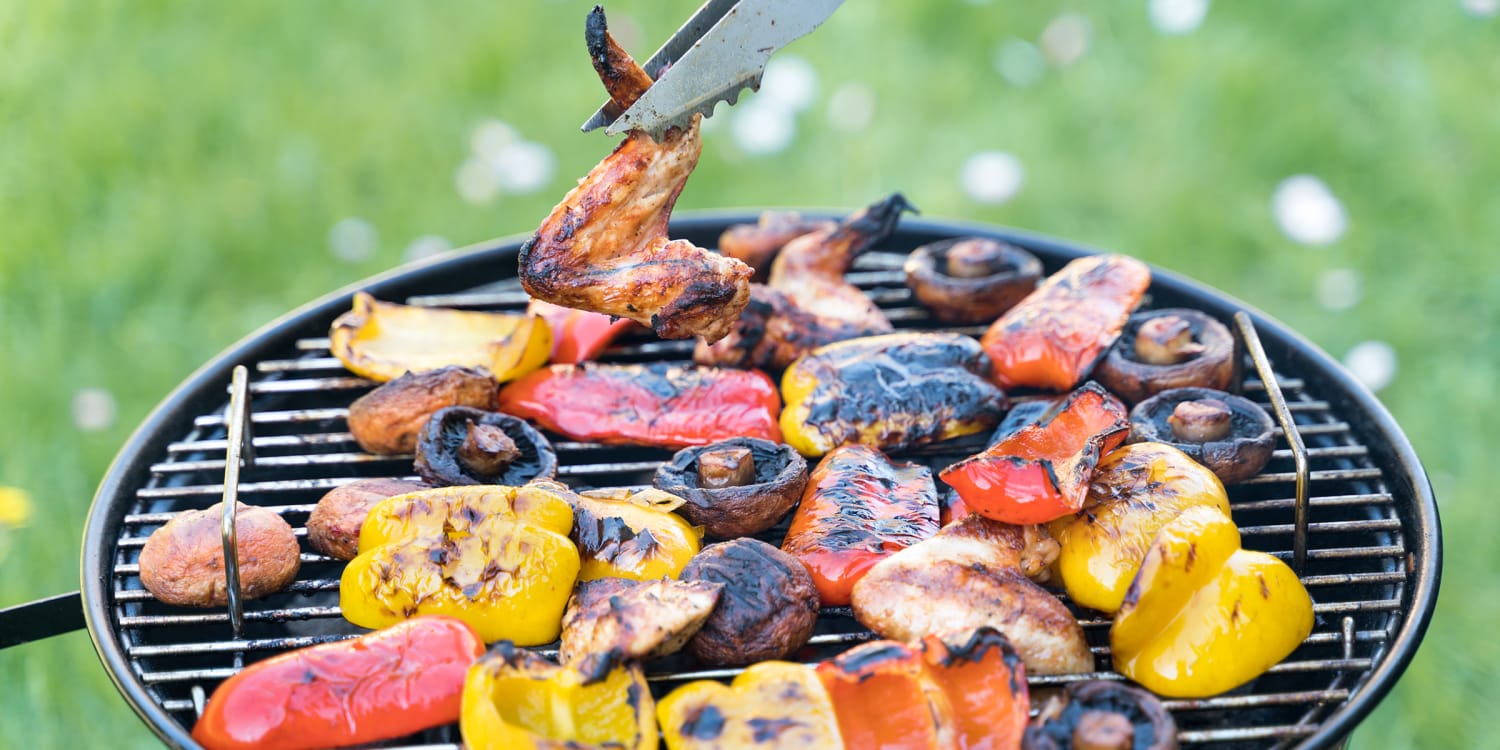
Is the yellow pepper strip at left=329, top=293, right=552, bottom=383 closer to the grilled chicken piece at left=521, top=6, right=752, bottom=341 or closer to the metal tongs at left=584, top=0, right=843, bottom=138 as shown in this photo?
the grilled chicken piece at left=521, top=6, right=752, bottom=341

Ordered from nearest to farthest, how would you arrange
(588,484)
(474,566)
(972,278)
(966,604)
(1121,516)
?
(966,604) → (474,566) → (1121,516) → (588,484) → (972,278)

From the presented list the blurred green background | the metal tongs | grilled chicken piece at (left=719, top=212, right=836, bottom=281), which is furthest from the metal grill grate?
the blurred green background

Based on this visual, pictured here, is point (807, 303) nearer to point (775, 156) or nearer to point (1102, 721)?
point (1102, 721)

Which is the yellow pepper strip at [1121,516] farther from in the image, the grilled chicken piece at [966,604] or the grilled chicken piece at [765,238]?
the grilled chicken piece at [765,238]

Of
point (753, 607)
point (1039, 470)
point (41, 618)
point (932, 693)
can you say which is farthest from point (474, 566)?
point (1039, 470)

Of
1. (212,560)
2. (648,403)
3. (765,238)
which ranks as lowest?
(212,560)

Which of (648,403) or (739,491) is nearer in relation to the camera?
(739,491)
